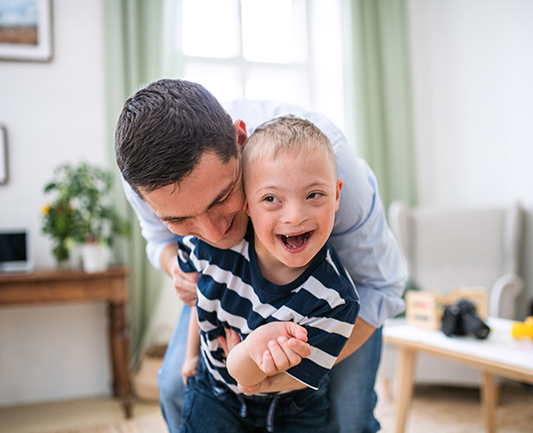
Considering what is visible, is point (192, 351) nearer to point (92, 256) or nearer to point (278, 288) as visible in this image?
point (278, 288)

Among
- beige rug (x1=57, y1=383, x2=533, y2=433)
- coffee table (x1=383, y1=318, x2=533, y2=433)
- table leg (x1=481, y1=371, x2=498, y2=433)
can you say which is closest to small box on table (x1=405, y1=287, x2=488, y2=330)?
coffee table (x1=383, y1=318, x2=533, y2=433)

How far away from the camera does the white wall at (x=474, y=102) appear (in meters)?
3.00

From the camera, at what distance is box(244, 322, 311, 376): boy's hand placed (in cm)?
78

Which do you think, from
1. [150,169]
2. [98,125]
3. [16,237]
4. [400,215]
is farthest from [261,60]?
[150,169]

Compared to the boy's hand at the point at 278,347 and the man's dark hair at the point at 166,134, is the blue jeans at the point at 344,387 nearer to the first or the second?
the boy's hand at the point at 278,347

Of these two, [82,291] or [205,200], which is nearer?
[205,200]

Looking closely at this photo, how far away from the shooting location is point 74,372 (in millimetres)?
3195

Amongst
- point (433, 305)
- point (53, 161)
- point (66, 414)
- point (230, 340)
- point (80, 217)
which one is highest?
point (53, 161)

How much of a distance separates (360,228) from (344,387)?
0.42 metres

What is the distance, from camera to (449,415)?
2.60 meters

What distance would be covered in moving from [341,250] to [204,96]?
50cm

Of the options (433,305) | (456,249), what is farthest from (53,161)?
(456,249)

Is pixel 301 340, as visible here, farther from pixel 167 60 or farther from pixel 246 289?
pixel 167 60

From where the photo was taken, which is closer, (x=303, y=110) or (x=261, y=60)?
(x=303, y=110)
